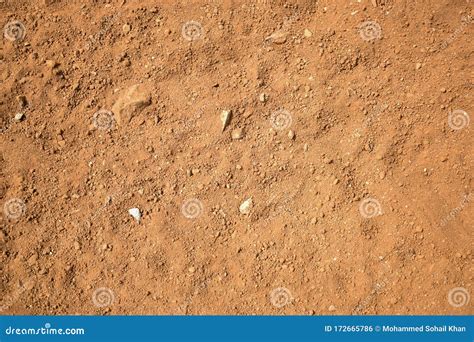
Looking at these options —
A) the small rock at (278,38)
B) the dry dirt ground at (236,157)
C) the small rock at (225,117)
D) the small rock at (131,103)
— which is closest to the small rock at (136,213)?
the dry dirt ground at (236,157)

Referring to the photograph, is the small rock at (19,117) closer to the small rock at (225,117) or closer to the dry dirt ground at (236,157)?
the dry dirt ground at (236,157)

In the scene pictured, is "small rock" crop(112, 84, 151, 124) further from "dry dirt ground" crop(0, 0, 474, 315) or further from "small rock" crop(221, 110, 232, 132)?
"small rock" crop(221, 110, 232, 132)

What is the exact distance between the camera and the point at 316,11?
4180mm

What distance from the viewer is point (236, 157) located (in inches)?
157

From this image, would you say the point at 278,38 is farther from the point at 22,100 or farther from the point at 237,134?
the point at 22,100

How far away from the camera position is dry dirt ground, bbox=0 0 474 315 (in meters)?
3.84

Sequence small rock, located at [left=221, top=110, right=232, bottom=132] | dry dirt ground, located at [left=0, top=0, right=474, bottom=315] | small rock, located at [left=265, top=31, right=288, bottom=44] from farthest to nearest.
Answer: small rock, located at [left=265, top=31, right=288, bottom=44]
small rock, located at [left=221, top=110, right=232, bottom=132]
dry dirt ground, located at [left=0, top=0, right=474, bottom=315]

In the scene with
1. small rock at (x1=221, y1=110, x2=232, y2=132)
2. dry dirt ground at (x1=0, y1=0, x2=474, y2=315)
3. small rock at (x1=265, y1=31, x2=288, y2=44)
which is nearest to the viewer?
dry dirt ground at (x1=0, y1=0, x2=474, y2=315)

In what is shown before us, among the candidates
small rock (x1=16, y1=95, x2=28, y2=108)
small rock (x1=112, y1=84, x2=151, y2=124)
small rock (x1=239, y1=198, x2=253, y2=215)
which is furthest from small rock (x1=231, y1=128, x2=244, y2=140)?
small rock (x1=16, y1=95, x2=28, y2=108)

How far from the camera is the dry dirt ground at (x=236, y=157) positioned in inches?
151

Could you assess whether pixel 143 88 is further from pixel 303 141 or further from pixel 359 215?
pixel 359 215

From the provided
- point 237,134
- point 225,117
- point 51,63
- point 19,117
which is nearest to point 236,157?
point 237,134

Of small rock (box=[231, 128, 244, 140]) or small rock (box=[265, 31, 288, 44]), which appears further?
small rock (box=[265, 31, 288, 44])

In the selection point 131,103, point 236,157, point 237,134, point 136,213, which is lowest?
point 136,213
